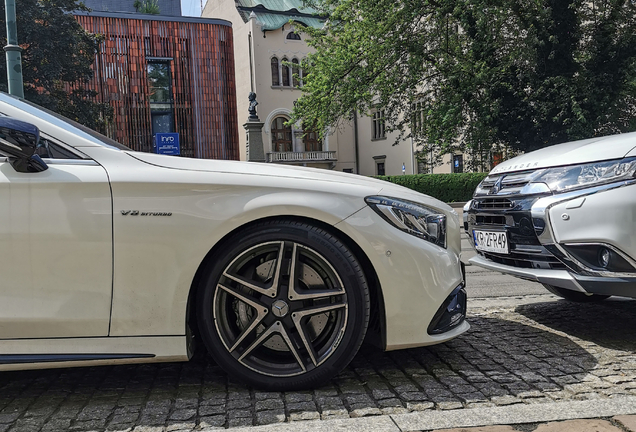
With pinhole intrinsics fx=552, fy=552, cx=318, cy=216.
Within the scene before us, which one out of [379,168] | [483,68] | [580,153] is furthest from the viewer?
[379,168]

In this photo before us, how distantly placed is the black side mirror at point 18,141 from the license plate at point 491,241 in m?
2.95

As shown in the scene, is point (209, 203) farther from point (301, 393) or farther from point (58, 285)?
point (301, 393)

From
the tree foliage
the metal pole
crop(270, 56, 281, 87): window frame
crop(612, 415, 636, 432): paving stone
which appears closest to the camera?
crop(612, 415, 636, 432): paving stone

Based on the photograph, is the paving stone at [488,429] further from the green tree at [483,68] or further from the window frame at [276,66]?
the window frame at [276,66]

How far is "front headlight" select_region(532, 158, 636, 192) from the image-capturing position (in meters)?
3.33

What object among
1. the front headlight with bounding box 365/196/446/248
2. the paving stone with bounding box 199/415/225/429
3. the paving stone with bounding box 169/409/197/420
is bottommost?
the paving stone with bounding box 199/415/225/429

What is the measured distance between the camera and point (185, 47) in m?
40.0

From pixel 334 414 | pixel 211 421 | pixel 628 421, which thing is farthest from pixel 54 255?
pixel 628 421

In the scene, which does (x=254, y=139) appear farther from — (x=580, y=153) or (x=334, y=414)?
(x=334, y=414)

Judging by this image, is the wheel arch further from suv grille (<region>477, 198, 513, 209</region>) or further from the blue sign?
the blue sign

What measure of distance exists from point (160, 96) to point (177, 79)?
1748mm

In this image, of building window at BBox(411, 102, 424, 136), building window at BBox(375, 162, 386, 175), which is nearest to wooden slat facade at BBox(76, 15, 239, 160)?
building window at BBox(375, 162, 386, 175)

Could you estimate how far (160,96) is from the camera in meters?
40.2

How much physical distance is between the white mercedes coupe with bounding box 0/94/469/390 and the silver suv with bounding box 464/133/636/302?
0.99 metres
